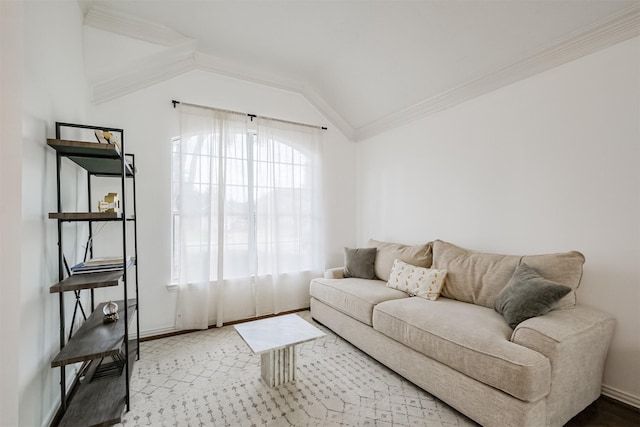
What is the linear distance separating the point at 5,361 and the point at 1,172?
84cm

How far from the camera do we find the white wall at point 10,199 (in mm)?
1287

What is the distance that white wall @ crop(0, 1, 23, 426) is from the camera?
1.29 meters

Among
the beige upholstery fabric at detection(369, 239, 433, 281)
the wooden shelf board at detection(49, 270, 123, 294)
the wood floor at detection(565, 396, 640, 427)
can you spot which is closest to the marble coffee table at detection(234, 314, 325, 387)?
the wooden shelf board at detection(49, 270, 123, 294)

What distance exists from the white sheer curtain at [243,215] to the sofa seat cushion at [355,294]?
25.2 inches

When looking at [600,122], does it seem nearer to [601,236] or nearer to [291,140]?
[601,236]

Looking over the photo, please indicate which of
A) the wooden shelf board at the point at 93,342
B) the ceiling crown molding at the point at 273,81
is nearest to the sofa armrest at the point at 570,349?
the wooden shelf board at the point at 93,342

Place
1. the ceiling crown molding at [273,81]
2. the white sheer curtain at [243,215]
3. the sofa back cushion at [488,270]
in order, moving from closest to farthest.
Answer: the sofa back cushion at [488,270], the white sheer curtain at [243,215], the ceiling crown molding at [273,81]

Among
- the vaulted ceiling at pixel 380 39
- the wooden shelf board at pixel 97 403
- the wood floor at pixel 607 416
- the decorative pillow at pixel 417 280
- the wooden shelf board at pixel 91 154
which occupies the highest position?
the vaulted ceiling at pixel 380 39

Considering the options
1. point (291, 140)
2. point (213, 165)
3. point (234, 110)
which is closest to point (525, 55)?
point (291, 140)

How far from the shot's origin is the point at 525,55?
97.9 inches

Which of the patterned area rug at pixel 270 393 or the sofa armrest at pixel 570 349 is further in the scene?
the patterned area rug at pixel 270 393

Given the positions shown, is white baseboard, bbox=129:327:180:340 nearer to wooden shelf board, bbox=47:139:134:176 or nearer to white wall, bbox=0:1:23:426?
wooden shelf board, bbox=47:139:134:176

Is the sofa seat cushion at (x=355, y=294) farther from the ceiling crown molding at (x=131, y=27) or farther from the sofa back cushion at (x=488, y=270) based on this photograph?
the ceiling crown molding at (x=131, y=27)

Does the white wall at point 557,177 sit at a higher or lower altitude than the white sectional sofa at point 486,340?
higher
